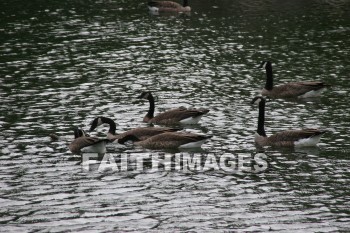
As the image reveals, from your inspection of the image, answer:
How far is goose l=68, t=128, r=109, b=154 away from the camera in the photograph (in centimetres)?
2575

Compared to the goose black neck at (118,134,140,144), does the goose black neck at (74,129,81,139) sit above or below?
above

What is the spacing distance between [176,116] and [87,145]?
4811 mm

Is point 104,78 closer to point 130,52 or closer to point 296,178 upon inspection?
point 130,52

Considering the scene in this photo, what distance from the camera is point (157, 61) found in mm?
40500

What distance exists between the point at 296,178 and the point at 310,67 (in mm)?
16459

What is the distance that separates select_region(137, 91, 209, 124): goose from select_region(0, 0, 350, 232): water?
366 millimetres

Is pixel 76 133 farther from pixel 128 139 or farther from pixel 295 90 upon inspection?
pixel 295 90

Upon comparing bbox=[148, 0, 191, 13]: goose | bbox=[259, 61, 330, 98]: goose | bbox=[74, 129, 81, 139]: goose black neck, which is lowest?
bbox=[148, 0, 191, 13]: goose

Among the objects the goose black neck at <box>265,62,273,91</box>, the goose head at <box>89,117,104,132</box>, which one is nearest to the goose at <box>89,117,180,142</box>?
the goose head at <box>89,117,104,132</box>

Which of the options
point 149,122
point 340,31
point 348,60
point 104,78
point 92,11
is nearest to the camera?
point 149,122

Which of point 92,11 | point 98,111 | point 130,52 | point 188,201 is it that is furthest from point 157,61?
point 188,201

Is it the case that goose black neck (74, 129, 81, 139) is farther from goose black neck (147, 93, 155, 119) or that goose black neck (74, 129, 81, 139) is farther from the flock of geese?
goose black neck (147, 93, 155, 119)

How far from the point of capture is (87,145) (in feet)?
84.8

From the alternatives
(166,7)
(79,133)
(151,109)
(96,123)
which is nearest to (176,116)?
(151,109)
